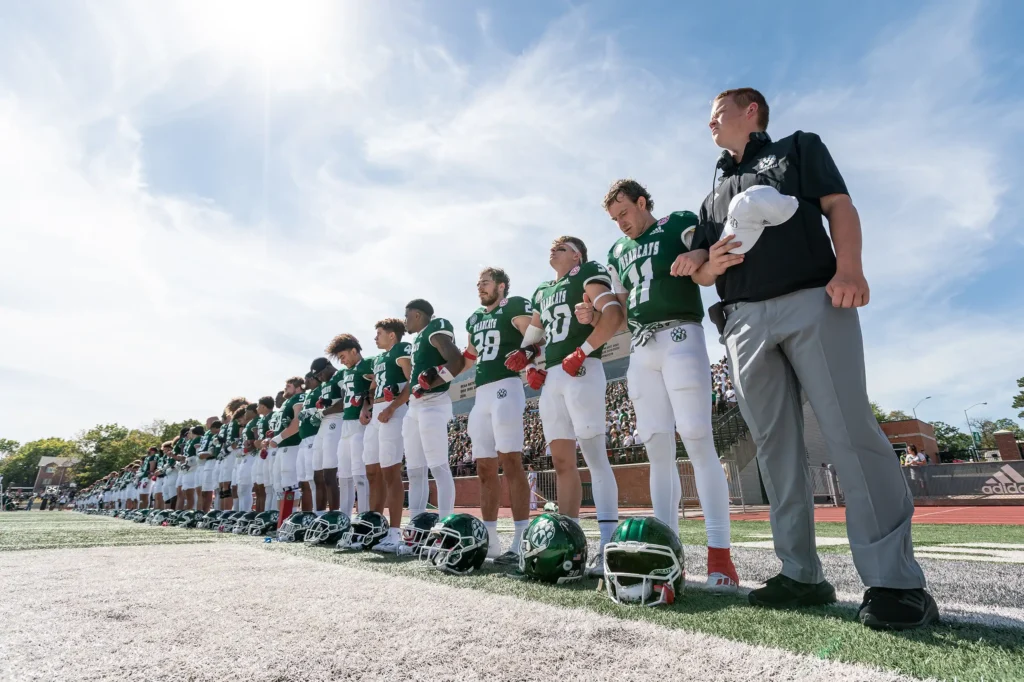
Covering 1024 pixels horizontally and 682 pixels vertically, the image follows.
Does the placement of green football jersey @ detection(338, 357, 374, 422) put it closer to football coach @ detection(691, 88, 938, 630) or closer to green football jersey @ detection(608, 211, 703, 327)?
green football jersey @ detection(608, 211, 703, 327)

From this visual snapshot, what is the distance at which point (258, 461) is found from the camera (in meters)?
10.7

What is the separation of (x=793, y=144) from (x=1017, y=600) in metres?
2.37

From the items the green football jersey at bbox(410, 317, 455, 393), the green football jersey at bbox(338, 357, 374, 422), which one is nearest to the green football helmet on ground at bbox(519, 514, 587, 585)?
the green football jersey at bbox(410, 317, 455, 393)

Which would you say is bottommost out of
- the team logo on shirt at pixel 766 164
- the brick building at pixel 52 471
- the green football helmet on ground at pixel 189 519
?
the green football helmet on ground at pixel 189 519

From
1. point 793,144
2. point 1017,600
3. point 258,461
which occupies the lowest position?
point 1017,600

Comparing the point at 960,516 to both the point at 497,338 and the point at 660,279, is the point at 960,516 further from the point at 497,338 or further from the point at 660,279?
the point at 660,279

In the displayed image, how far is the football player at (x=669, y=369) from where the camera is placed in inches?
133

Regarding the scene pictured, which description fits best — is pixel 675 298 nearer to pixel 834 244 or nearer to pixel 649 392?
pixel 649 392

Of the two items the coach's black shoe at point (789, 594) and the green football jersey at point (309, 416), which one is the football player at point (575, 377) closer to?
the coach's black shoe at point (789, 594)

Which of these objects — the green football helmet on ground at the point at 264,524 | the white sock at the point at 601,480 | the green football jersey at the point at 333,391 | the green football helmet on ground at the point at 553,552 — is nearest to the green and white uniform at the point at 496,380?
the white sock at the point at 601,480

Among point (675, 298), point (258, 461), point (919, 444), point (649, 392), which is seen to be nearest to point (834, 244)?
point (675, 298)

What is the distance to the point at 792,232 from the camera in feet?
8.71

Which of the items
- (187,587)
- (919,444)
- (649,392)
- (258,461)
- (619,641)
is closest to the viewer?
(619,641)

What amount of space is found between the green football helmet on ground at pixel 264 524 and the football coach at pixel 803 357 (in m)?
7.36
